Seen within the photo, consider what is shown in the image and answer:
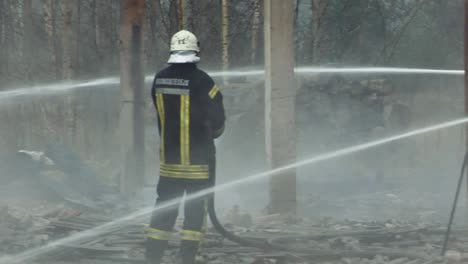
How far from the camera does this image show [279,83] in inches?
369

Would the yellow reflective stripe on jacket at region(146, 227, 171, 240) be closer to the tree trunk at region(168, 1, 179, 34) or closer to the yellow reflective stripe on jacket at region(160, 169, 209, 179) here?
the yellow reflective stripe on jacket at region(160, 169, 209, 179)

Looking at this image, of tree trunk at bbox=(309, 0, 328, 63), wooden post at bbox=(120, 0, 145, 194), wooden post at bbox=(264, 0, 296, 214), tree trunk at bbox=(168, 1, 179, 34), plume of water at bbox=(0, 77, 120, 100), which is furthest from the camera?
plume of water at bbox=(0, 77, 120, 100)

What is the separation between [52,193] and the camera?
11.0 metres

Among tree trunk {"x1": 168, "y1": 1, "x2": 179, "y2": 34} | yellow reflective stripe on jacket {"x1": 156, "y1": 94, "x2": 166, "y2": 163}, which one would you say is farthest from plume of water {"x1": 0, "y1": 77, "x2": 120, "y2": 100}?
yellow reflective stripe on jacket {"x1": 156, "y1": 94, "x2": 166, "y2": 163}

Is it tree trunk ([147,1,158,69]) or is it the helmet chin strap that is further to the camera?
tree trunk ([147,1,158,69])

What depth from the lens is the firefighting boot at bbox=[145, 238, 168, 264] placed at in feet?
21.3

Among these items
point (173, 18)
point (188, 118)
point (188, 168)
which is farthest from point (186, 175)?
point (173, 18)

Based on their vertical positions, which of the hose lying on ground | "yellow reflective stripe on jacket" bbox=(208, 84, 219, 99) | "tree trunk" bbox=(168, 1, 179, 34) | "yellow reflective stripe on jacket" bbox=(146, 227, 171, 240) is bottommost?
the hose lying on ground

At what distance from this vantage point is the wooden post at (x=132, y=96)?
1115 cm

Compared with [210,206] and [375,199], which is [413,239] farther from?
[375,199]

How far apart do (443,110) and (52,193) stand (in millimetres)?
9039

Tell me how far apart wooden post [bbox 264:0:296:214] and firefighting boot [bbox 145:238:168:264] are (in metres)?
3.22

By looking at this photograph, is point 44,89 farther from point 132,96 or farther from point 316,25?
point 132,96

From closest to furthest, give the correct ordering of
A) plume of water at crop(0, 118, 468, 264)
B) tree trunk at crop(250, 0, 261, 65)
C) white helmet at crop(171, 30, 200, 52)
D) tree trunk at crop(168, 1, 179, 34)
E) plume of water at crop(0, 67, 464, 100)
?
white helmet at crop(171, 30, 200, 52) → plume of water at crop(0, 118, 468, 264) → plume of water at crop(0, 67, 464, 100) → tree trunk at crop(168, 1, 179, 34) → tree trunk at crop(250, 0, 261, 65)
